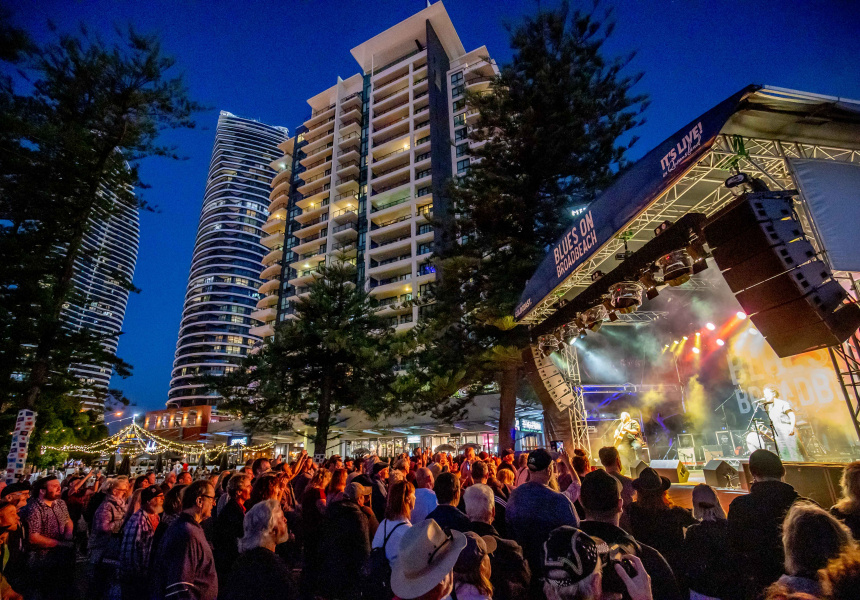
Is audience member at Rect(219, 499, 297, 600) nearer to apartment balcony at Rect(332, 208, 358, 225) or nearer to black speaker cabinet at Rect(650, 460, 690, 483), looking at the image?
black speaker cabinet at Rect(650, 460, 690, 483)

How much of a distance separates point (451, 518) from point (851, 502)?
2.24 m

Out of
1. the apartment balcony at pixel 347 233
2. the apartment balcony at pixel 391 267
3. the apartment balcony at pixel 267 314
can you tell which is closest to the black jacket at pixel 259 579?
the apartment balcony at pixel 391 267

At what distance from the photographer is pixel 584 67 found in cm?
1281

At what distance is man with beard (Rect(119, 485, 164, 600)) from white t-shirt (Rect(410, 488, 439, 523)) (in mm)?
2148

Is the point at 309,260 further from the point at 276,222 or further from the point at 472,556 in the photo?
the point at 472,556

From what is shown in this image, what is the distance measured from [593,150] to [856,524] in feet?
41.9

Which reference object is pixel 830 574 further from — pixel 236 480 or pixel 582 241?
pixel 582 241

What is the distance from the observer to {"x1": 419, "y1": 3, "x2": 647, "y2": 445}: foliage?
40.7 feet

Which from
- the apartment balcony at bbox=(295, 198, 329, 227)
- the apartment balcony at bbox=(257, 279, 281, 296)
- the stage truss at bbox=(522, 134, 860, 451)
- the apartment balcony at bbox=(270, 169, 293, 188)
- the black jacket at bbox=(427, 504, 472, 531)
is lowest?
the black jacket at bbox=(427, 504, 472, 531)

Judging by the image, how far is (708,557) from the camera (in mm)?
2781

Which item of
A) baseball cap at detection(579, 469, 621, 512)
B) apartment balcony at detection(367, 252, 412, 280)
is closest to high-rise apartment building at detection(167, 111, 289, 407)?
apartment balcony at detection(367, 252, 412, 280)

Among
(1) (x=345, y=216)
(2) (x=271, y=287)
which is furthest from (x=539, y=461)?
(2) (x=271, y=287)

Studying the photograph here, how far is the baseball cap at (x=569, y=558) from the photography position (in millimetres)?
1636

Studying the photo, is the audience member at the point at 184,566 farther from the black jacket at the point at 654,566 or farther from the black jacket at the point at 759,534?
the black jacket at the point at 759,534
